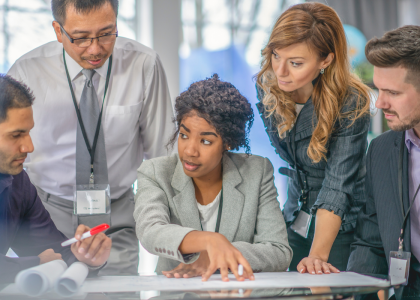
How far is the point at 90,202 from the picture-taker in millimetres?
1646

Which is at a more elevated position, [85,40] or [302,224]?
[85,40]

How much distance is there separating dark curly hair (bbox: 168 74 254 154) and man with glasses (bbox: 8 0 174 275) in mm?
459

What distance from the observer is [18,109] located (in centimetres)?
135

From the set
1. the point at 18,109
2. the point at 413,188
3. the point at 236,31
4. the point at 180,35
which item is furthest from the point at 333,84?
the point at 236,31

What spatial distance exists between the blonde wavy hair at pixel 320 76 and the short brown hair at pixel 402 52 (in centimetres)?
20

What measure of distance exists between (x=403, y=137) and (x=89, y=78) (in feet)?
4.56

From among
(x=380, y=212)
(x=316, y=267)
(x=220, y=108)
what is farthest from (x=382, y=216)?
(x=220, y=108)

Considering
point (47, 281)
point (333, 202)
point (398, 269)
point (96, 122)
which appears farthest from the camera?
point (96, 122)

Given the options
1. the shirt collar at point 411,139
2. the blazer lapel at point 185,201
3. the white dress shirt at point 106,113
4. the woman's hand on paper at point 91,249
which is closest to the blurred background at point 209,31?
the white dress shirt at point 106,113

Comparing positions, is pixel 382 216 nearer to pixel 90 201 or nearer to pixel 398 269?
pixel 398 269

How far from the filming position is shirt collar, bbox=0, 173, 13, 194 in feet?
4.46

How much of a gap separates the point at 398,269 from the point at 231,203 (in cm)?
61

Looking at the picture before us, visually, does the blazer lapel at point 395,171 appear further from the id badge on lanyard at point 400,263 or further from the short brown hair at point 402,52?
the short brown hair at point 402,52

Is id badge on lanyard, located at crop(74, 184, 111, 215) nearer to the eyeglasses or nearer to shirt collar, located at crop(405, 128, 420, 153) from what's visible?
the eyeglasses
